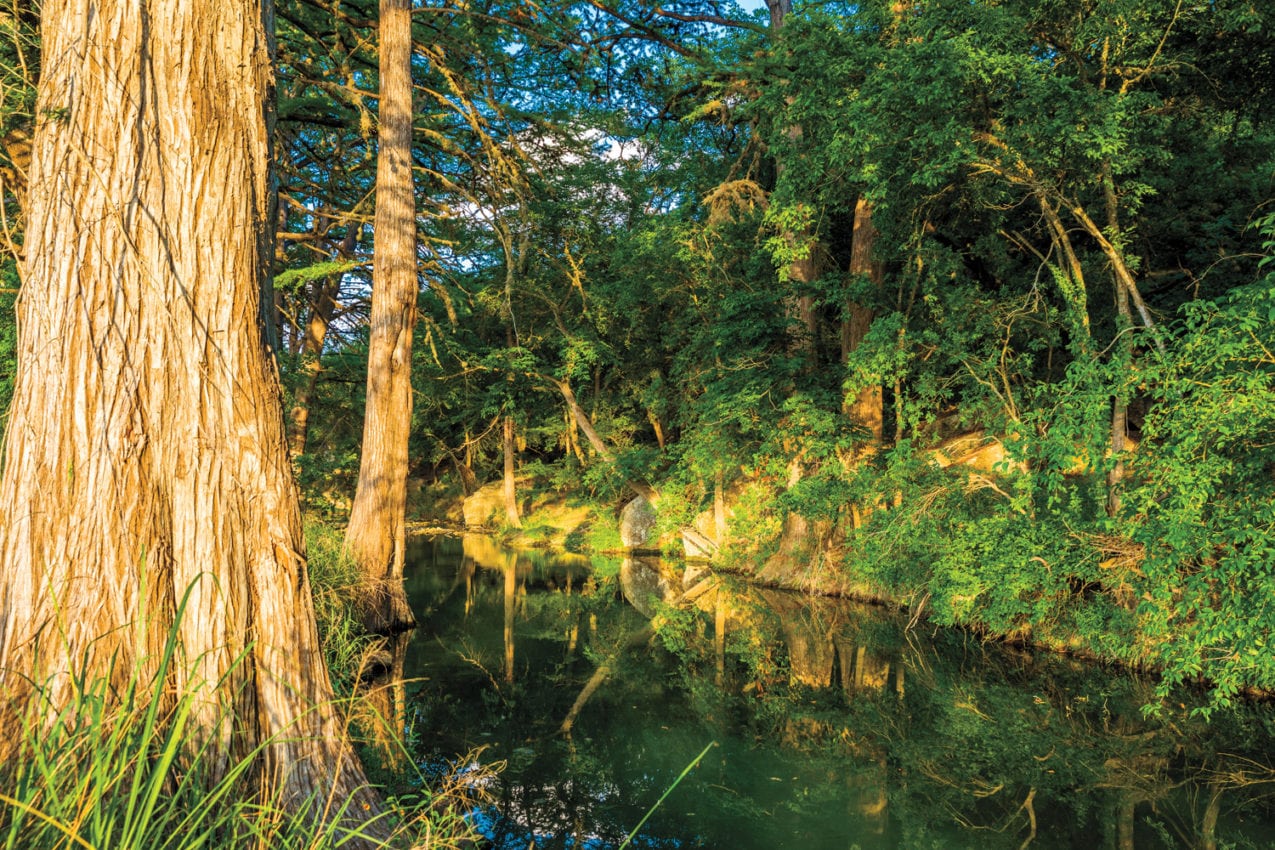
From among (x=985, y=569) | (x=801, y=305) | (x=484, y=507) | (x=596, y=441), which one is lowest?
(x=484, y=507)

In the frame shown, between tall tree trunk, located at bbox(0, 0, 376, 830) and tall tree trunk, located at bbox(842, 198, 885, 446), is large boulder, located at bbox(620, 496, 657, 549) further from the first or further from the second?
tall tree trunk, located at bbox(0, 0, 376, 830)

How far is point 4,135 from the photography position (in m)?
5.18

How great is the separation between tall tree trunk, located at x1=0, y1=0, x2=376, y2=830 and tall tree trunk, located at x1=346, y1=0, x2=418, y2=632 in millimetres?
5498

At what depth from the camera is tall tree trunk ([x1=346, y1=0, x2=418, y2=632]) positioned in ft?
26.4

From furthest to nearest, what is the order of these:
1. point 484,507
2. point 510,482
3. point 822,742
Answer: point 484,507
point 510,482
point 822,742

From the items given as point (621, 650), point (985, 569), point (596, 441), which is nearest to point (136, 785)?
point (621, 650)

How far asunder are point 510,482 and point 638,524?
16.8ft

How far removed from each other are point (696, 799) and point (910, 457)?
671cm

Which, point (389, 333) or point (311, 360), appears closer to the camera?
point (389, 333)

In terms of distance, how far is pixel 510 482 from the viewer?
918 inches

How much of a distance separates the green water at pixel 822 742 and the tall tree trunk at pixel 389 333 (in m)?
1.19

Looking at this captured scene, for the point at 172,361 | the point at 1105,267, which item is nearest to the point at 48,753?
the point at 172,361

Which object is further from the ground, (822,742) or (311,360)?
(311,360)

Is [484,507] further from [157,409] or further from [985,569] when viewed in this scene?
[157,409]
